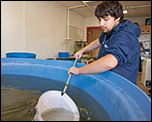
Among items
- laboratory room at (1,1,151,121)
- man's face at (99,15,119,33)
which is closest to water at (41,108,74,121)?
laboratory room at (1,1,151,121)

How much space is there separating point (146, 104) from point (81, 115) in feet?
1.36

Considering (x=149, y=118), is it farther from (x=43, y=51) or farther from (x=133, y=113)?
(x=43, y=51)

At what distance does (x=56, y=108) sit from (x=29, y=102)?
23 centimetres

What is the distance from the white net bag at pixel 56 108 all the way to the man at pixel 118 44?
315 millimetres

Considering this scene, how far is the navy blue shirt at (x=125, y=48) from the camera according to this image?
0.93m

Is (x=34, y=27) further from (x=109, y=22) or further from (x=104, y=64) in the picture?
(x=104, y=64)

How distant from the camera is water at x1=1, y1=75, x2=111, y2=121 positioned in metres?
0.78

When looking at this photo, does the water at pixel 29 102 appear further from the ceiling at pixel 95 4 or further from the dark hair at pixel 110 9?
the ceiling at pixel 95 4

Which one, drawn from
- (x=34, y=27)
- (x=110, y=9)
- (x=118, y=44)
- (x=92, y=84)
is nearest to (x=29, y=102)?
(x=92, y=84)

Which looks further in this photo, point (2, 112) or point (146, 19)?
point (146, 19)

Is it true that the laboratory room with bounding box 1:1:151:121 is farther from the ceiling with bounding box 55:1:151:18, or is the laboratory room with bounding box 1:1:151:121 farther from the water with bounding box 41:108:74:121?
the ceiling with bounding box 55:1:151:18

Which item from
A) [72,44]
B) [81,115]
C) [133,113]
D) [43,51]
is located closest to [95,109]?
[81,115]

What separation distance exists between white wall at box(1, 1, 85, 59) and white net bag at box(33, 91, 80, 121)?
2563mm

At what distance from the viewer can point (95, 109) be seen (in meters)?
0.88
